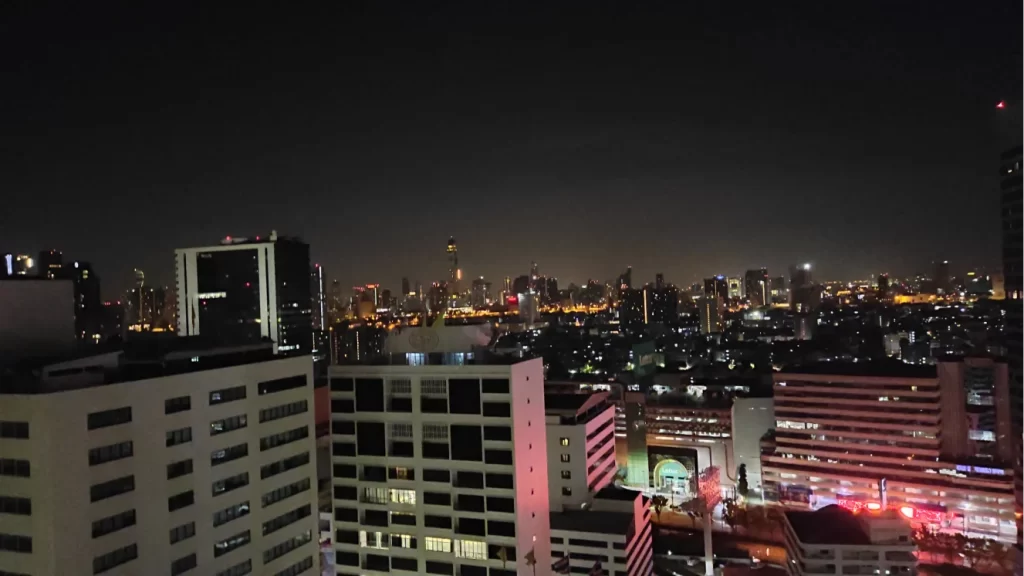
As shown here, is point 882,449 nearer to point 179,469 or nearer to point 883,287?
point 179,469

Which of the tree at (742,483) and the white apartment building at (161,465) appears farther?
the tree at (742,483)

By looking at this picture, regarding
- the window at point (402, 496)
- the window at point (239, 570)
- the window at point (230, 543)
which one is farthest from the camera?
the window at point (402, 496)

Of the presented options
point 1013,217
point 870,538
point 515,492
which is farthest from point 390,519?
point 1013,217

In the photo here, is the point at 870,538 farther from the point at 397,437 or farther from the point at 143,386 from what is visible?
the point at 143,386

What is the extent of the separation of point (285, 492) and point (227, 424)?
2.28 metres

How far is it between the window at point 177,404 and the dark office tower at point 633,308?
4313 inches

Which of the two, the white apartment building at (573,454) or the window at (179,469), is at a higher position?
the window at (179,469)

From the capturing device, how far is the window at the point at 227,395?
12.4m

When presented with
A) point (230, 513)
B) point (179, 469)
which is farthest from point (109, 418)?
point (230, 513)

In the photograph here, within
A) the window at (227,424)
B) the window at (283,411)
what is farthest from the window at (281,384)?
the window at (227,424)

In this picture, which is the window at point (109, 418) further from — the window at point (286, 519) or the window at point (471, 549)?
the window at point (471, 549)

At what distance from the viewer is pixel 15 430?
9703 millimetres

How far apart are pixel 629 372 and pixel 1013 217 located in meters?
49.1

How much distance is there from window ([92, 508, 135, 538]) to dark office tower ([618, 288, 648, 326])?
110799 mm
